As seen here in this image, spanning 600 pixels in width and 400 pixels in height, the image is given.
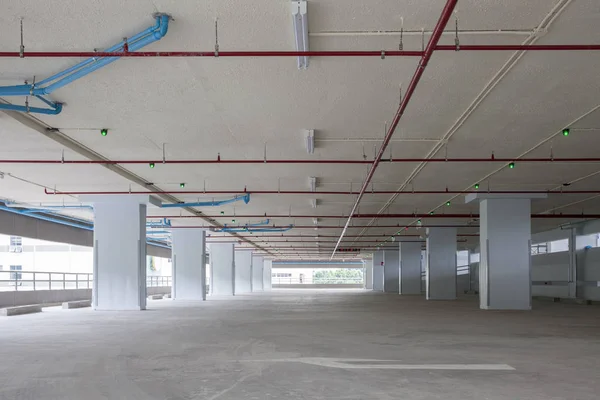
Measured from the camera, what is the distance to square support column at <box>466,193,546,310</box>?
28.5 meters

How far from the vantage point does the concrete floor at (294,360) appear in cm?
819

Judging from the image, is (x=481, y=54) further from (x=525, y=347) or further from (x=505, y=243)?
(x=505, y=243)

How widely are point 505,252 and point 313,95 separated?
1769cm

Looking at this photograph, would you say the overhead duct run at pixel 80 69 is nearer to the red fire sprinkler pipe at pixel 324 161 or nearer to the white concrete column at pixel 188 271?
the red fire sprinkler pipe at pixel 324 161

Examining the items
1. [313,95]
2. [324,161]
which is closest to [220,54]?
[313,95]

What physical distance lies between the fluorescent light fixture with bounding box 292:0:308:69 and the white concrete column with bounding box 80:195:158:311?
20271mm

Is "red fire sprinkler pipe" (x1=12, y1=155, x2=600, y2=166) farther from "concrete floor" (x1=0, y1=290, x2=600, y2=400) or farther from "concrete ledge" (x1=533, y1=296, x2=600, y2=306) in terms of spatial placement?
"concrete ledge" (x1=533, y1=296, x2=600, y2=306)

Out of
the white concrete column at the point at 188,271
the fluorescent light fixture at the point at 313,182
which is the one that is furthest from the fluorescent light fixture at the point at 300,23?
the white concrete column at the point at 188,271

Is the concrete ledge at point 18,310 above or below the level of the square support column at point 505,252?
below

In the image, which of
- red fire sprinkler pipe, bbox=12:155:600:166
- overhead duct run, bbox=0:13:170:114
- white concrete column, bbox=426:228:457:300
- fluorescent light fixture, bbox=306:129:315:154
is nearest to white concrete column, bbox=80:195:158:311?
red fire sprinkler pipe, bbox=12:155:600:166

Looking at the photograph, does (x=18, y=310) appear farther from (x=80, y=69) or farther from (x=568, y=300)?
(x=568, y=300)

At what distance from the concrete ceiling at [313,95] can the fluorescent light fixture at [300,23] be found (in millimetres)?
230

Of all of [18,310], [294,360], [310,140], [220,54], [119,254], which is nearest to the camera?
[220,54]

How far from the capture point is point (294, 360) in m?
11.1
